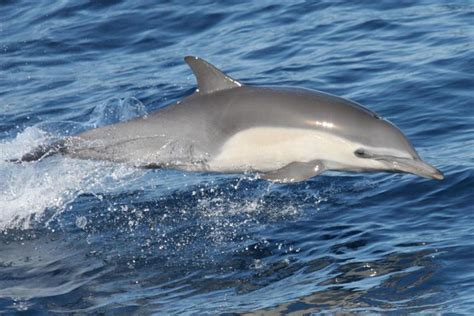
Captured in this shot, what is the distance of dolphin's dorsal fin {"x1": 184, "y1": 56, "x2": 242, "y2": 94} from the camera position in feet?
31.0

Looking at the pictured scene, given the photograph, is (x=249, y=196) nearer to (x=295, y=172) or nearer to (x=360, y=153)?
(x=295, y=172)

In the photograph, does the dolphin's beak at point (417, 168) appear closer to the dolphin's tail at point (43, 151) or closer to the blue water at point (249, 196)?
the blue water at point (249, 196)

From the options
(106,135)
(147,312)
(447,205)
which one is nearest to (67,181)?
(106,135)

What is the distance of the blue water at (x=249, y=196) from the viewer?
8500mm

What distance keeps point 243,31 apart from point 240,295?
8597 mm

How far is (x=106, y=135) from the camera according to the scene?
9.80 meters

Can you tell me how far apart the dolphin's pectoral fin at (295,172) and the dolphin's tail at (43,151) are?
5.89ft

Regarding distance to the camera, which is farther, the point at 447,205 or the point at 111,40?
the point at 111,40

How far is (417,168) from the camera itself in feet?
30.5

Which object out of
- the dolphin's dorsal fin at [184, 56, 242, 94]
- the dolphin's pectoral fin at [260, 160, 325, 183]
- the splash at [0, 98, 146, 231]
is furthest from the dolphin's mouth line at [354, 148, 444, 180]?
the splash at [0, 98, 146, 231]

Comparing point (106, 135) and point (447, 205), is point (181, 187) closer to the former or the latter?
point (106, 135)

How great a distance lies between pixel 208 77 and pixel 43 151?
1579 millimetres

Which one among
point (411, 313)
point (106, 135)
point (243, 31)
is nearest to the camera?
point (411, 313)

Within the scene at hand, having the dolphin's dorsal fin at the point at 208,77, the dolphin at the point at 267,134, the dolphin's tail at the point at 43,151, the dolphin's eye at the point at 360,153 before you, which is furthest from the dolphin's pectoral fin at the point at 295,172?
the dolphin's tail at the point at 43,151
